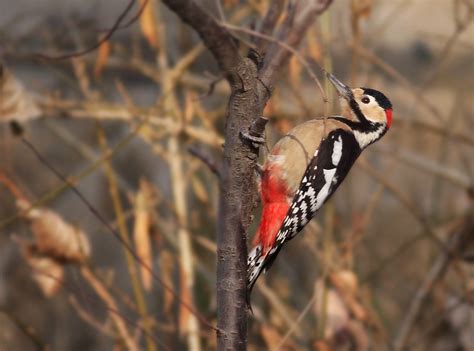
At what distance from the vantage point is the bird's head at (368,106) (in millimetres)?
2988

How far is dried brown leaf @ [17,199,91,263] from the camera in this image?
3.30 meters

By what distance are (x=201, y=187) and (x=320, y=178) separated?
135 centimetres

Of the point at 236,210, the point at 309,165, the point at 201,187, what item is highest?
the point at 201,187

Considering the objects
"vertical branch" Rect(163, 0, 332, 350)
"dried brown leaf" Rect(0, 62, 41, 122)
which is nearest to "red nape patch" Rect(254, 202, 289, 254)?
"vertical branch" Rect(163, 0, 332, 350)

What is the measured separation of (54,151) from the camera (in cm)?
503

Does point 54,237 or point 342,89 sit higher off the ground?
point 342,89

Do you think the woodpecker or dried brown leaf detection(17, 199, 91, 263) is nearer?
the woodpecker

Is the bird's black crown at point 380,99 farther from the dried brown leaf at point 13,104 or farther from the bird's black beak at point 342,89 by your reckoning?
the dried brown leaf at point 13,104

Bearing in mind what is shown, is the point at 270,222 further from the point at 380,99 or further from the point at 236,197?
the point at 236,197

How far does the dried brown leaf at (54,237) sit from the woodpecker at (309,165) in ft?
2.89

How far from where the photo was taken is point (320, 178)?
2.92 m

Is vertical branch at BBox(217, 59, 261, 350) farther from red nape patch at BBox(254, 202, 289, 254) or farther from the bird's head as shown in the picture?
the bird's head

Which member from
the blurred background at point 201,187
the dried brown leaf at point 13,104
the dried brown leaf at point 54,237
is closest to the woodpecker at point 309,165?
the blurred background at point 201,187

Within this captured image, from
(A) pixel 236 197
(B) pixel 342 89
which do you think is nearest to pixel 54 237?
(B) pixel 342 89
